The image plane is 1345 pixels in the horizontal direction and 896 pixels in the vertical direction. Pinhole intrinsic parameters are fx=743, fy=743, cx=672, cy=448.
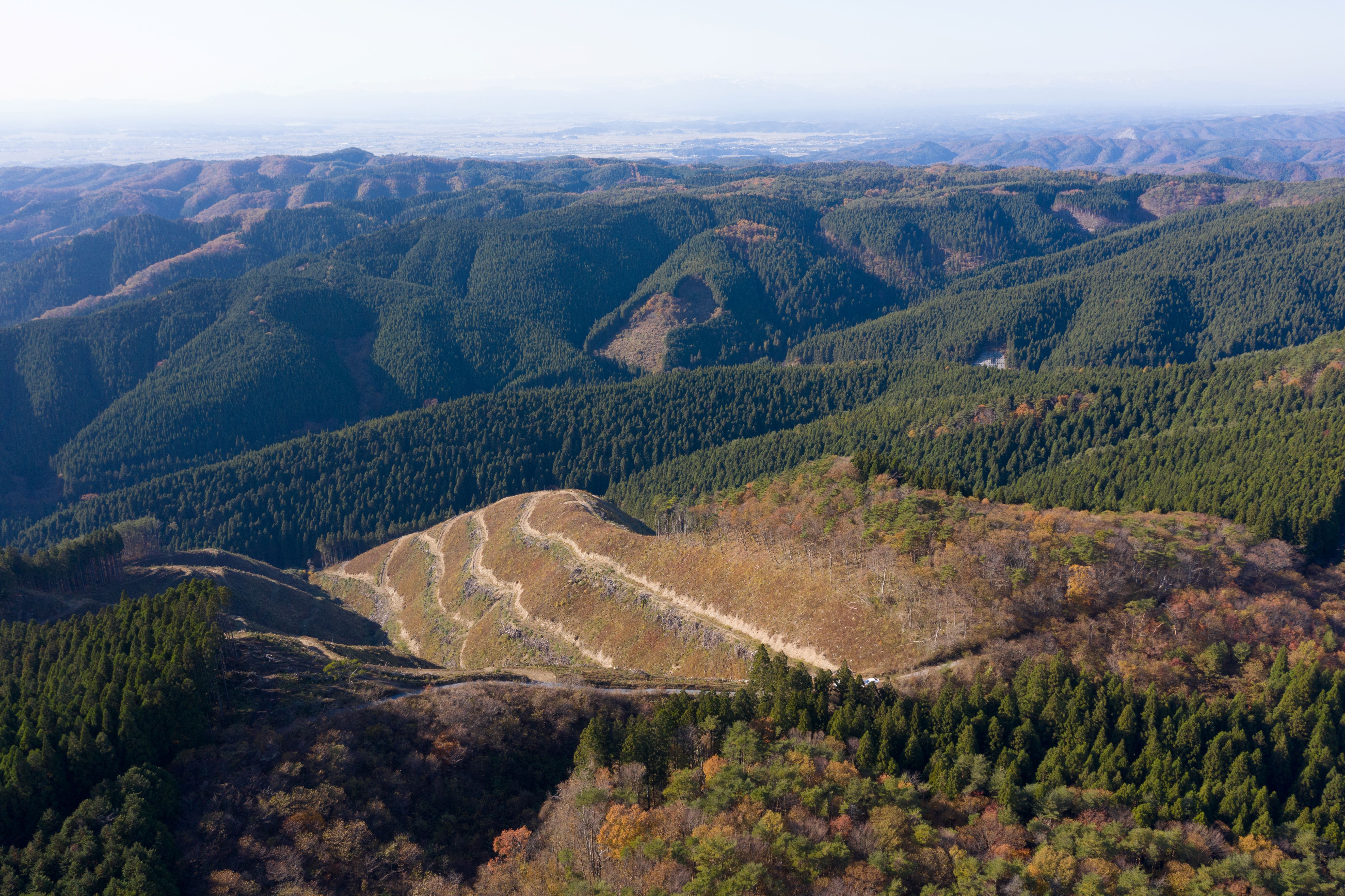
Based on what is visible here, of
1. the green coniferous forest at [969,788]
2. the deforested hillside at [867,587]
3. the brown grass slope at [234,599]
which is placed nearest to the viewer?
the green coniferous forest at [969,788]

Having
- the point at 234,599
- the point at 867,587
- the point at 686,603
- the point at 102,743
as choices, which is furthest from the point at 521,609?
the point at 102,743

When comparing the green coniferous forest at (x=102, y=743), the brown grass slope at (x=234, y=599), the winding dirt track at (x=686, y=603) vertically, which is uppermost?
the green coniferous forest at (x=102, y=743)

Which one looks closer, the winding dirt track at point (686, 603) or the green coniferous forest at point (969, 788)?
the green coniferous forest at point (969, 788)

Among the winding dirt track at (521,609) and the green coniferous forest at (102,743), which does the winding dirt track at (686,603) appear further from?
the green coniferous forest at (102,743)

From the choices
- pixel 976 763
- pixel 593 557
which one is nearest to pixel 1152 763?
pixel 976 763

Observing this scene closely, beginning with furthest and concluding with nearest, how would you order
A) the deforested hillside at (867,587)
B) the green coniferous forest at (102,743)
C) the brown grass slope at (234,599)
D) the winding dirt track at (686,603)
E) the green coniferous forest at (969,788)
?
the brown grass slope at (234,599), the winding dirt track at (686,603), the deforested hillside at (867,587), the green coniferous forest at (102,743), the green coniferous forest at (969,788)

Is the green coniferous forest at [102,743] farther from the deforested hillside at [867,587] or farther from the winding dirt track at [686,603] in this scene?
the winding dirt track at [686,603]

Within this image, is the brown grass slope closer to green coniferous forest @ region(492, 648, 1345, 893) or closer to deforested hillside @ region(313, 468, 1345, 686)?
deforested hillside @ region(313, 468, 1345, 686)

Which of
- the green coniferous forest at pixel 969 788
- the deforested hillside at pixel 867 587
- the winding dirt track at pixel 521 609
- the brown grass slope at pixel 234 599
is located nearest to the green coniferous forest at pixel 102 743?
the brown grass slope at pixel 234 599

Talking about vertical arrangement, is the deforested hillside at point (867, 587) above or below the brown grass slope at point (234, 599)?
above

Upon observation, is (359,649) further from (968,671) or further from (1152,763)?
(1152,763)
